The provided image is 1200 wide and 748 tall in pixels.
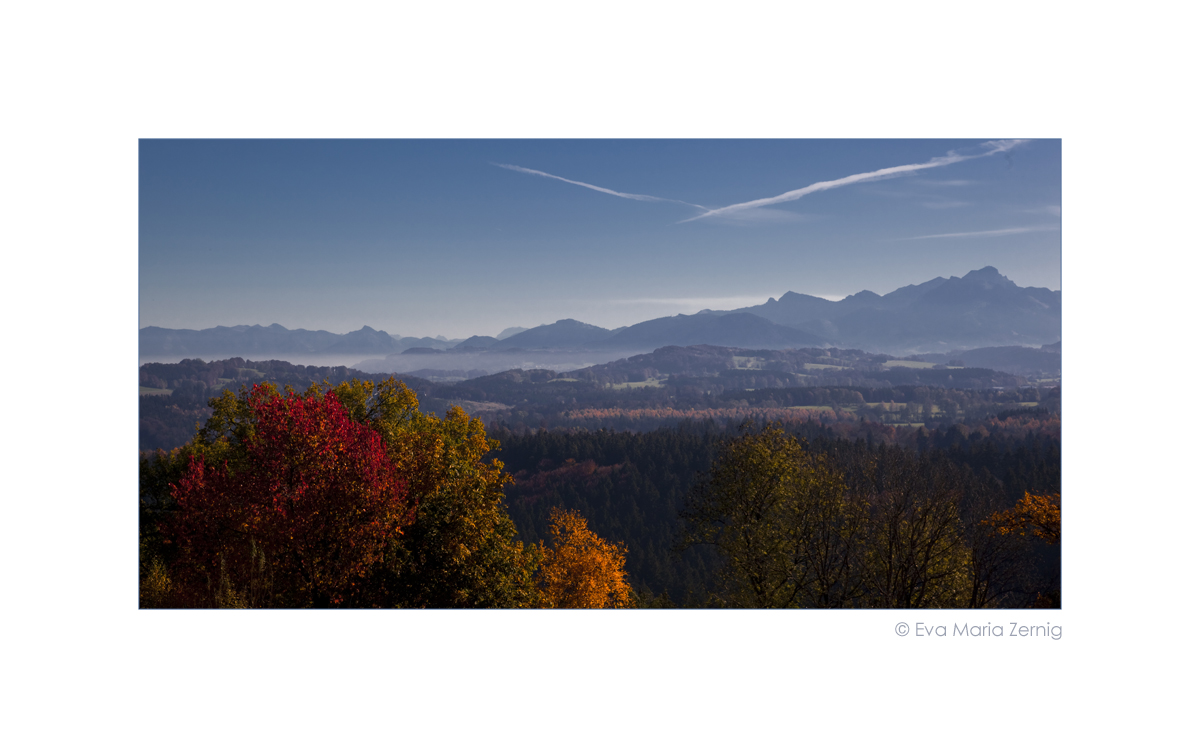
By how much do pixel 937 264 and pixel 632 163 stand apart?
5.86m

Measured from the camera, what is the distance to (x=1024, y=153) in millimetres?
9000

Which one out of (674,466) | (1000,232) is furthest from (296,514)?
(1000,232)

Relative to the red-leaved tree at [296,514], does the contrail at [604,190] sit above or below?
above

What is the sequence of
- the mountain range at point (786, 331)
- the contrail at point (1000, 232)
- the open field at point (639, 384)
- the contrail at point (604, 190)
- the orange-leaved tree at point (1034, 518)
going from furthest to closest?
the open field at point (639, 384) < the mountain range at point (786, 331) < the contrail at point (604, 190) < the contrail at point (1000, 232) < the orange-leaved tree at point (1034, 518)

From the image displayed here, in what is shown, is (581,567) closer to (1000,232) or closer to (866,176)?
(866,176)

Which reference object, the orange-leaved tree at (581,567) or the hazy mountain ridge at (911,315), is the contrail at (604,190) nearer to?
the hazy mountain ridge at (911,315)

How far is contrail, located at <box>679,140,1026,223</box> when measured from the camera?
29.5ft

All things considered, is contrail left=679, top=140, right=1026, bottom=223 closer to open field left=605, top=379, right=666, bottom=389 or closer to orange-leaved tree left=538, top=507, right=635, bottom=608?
open field left=605, top=379, right=666, bottom=389

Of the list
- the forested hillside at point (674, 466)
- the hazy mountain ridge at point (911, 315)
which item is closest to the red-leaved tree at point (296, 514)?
the forested hillside at point (674, 466)

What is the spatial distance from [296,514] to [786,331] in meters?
9.20

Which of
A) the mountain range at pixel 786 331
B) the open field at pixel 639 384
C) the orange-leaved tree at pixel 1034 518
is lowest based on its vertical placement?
the orange-leaved tree at pixel 1034 518

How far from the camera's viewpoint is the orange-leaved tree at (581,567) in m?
19.3

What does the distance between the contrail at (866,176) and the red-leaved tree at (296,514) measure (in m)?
6.96
